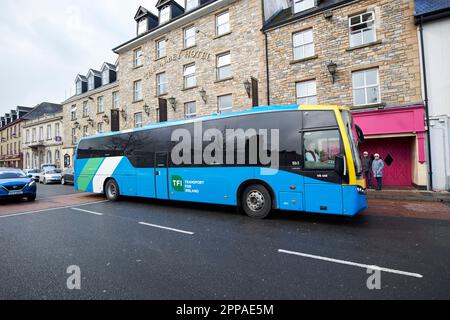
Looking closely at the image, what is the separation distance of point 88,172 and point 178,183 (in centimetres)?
562

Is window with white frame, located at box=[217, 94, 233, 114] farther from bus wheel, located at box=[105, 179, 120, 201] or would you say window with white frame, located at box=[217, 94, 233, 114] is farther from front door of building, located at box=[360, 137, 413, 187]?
bus wheel, located at box=[105, 179, 120, 201]

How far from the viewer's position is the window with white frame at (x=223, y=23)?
16.5m

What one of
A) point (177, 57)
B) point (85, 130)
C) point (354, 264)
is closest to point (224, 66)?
point (177, 57)

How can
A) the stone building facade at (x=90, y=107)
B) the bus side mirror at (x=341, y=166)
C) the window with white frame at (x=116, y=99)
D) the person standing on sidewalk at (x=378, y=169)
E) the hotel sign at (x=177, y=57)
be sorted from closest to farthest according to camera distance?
the bus side mirror at (x=341, y=166) → the person standing on sidewalk at (x=378, y=169) → the hotel sign at (x=177, y=57) → the window with white frame at (x=116, y=99) → the stone building facade at (x=90, y=107)

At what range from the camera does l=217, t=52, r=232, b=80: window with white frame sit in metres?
16.4

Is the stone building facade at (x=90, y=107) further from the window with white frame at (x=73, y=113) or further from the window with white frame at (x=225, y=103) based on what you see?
the window with white frame at (x=225, y=103)

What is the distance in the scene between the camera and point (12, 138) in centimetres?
4475

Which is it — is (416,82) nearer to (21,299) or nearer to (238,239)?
(238,239)

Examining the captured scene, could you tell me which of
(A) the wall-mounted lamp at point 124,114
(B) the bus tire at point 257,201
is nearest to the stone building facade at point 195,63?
(A) the wall-mounted lamp at point 124,114

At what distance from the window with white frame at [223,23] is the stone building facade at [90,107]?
42.6 feet

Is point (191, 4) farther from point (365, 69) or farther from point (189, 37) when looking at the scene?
point (365, 69)

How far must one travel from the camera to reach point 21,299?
2709 mm

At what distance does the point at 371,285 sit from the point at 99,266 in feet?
12.4

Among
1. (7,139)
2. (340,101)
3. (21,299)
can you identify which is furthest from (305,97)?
(7,139)
